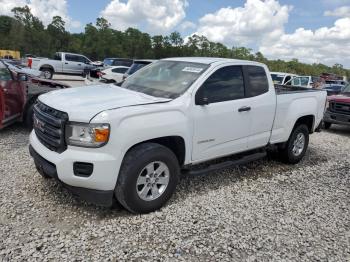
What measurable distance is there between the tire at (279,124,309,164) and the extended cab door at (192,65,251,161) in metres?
1.45

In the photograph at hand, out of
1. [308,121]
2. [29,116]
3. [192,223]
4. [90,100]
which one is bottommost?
[192,223]

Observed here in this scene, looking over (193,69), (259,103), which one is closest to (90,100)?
(193,69)

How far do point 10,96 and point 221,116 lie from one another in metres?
4.58

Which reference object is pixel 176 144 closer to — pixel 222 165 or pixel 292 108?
pixel 222 165

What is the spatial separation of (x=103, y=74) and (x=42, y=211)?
11.4 metres

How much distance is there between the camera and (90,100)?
13.7 feet

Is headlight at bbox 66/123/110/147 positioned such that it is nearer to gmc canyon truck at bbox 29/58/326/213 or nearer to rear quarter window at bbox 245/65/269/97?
gmc canyon truck at bbox 29/58/326/213

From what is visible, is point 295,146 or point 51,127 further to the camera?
point 295,146

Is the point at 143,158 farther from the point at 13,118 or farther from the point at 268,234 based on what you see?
the point at 13,118

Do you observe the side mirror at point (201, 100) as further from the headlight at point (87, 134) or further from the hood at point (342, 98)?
the hood at point (342, 98)

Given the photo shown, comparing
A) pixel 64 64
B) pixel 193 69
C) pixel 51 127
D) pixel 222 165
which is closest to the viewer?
pixel 51 127

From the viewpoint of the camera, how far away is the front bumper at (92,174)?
377 cm

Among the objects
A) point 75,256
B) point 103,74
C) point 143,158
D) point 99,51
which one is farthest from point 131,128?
point 99,51

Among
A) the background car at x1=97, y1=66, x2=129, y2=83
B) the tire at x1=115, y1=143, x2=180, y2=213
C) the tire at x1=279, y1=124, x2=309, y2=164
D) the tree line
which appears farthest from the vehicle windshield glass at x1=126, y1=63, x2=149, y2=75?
the tree line
